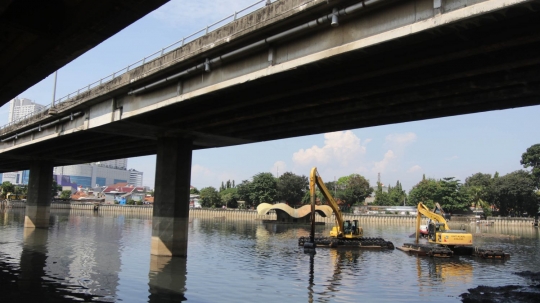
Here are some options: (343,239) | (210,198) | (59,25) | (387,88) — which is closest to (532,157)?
(210,198)

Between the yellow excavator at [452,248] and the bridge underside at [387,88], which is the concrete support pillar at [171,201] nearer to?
the bridge underside at [387,88]

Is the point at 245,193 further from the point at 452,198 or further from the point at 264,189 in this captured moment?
the point at 452,198

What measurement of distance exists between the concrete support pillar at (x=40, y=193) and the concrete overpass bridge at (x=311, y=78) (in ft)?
89.2

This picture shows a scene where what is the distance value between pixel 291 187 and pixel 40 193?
87.9 m

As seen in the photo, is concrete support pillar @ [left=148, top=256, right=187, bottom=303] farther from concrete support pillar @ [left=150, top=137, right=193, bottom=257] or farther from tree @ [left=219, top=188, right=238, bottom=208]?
tree @ [left=219, top=188, right=238, bottom=208]

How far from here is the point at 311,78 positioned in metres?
19.6

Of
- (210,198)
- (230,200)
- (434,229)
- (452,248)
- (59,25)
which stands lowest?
(452,248)

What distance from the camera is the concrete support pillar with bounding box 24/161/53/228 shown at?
190ft

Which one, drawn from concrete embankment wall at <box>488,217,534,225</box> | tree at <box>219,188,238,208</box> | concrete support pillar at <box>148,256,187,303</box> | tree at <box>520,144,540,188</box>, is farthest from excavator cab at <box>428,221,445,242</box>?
tree at <box>520,144,540,188</box>

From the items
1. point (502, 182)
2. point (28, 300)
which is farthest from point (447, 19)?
point (502, 182)

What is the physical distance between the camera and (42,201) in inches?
2343

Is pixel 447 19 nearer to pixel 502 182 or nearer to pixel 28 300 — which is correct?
pixel 28 300

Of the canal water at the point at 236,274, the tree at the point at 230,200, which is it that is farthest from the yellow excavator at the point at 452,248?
the tree at the point at 230,200

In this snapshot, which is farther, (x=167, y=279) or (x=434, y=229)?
(x=434, y=229)
